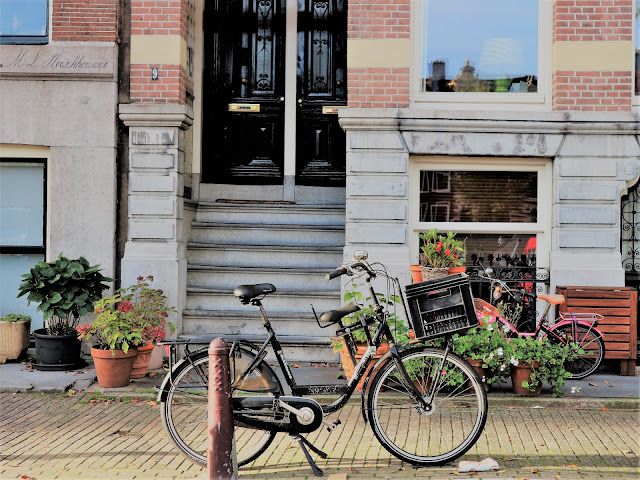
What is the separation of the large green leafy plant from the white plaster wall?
2.24ft

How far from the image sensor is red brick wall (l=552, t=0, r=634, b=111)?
8867 millimetres

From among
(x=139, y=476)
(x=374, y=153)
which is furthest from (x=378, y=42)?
(x=139, y=476)

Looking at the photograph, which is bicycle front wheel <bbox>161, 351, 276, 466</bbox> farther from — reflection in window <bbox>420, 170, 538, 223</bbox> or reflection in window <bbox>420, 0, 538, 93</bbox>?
reflection in window <bbox>420, 0, 538, 93</bbox>

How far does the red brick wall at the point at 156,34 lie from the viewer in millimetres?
9203

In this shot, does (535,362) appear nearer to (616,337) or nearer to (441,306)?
(616,337)

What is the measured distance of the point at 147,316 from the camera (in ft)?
27.3

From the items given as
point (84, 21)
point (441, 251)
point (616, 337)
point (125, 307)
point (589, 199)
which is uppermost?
point (84, 21)

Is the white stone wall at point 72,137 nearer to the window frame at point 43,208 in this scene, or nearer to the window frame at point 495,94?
the window frame at point 43,208

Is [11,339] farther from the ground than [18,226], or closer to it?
closer to it

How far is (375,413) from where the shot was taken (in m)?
5.16

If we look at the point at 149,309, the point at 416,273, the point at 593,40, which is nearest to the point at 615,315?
the point at 416,273

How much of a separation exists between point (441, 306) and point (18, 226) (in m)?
6.48

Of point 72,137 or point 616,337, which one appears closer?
point 616,337

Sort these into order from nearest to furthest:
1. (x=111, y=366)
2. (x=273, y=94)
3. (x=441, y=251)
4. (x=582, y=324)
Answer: (x=111, y=366) < (x=582, y=324) < (x=441, y=251) < (x=273, y=94)
